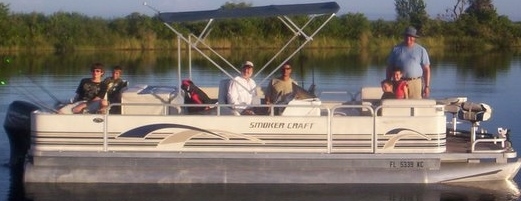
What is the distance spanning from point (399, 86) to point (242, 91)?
184 centimetres

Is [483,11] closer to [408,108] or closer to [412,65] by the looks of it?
[412,65]

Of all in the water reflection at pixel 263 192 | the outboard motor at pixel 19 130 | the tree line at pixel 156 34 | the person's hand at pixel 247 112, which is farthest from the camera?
the tree line at pixel 156 34

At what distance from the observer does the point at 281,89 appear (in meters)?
12.0

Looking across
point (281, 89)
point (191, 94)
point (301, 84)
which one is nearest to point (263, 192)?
point (281, 89)

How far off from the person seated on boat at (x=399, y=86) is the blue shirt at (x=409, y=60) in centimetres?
35

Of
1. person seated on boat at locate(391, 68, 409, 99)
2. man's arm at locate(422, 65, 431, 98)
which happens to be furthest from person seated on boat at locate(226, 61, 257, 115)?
man's arm at locate(422, 65, 431, 98)

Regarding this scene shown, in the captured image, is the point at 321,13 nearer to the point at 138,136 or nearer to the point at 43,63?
the point at 138,136

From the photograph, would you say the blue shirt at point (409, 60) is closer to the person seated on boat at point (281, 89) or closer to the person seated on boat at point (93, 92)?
the person seated on boat at point (281, 89)

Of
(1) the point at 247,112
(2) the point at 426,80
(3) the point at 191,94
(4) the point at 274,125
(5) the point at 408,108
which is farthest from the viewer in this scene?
(2) the point at 426,80

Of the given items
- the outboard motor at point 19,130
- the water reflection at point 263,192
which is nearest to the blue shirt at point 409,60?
the water reflection at point 263,192

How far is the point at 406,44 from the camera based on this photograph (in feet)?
41.5

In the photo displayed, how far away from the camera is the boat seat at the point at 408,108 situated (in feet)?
37.2

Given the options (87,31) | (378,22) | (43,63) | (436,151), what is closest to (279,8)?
(436,151)

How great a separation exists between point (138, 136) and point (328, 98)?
4.27 meters
